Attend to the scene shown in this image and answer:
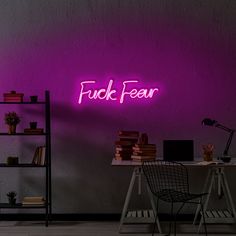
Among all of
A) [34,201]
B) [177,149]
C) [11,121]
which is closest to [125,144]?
[177,149]

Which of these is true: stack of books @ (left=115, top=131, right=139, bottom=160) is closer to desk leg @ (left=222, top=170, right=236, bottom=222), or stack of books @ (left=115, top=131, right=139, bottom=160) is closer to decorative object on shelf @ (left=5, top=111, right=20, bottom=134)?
desk leg @ (left=222, top=170, right=236, bottom=222)

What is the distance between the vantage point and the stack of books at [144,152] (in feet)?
19.3

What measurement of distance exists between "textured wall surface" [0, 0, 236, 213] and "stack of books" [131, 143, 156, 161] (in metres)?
0.52

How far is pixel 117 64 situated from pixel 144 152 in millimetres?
1251

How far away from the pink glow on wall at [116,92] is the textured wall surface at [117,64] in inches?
3.2

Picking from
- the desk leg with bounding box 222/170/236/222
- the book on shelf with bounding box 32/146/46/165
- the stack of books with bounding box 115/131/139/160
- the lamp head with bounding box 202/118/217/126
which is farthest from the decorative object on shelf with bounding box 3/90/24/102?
the desk leg with bounding box 222/170/236/222

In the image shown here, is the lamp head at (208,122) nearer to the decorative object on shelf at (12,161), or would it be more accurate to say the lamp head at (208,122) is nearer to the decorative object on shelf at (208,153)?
the decorative object on shelf at (208,153)

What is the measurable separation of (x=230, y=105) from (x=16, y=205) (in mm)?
2926

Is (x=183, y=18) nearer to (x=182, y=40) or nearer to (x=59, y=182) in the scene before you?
(x=182, y=40)

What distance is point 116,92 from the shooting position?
6.45 m

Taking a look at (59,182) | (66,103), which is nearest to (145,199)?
(59,182)

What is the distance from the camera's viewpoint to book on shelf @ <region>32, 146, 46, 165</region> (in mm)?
6137

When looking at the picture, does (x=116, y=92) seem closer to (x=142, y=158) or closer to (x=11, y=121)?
(x=142, y=158)

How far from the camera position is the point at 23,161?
6461mm
